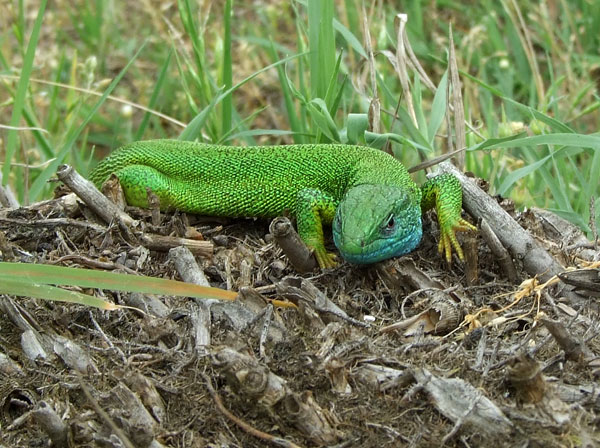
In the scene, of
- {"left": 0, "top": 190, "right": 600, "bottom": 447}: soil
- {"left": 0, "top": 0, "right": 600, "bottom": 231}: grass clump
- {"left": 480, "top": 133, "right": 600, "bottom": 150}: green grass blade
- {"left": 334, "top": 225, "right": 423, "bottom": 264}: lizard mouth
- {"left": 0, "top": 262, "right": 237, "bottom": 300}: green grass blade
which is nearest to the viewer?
{"left": 0, "top": 190, "right": 600, "bottom": 447}: soil

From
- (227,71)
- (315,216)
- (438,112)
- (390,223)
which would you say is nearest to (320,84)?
(227,71)

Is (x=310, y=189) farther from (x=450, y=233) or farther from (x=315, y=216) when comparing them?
(x=450, y=233)

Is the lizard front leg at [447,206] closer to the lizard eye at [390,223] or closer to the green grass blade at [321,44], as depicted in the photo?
the lizard eye at [390,223]

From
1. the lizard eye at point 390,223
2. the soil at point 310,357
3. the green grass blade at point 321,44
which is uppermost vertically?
the green grass blade at point 321,44

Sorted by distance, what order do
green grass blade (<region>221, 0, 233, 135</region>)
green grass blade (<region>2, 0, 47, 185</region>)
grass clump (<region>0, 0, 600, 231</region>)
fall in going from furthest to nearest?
1. green grass blade (<region>221, 0, 233, 135</region>)
2. grass clump (<region>0, 0, 600, 231</region>)
3. green grass blade (<region>2, 0, 47, 185</region>)

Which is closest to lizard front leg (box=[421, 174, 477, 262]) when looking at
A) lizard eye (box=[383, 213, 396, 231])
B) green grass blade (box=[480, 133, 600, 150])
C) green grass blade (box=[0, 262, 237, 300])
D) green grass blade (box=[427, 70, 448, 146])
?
lizard eye (box=[383, 213, 396, 231])

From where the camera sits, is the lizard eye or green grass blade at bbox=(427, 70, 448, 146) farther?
green grass blade at bbox=(427, 70, 448, 146)

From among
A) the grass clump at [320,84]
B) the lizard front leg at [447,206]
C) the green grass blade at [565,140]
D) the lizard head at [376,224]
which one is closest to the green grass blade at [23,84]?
the grass clump at [320,84]

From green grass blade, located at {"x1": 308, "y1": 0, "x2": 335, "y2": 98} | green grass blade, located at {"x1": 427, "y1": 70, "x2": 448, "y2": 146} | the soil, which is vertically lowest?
the soil

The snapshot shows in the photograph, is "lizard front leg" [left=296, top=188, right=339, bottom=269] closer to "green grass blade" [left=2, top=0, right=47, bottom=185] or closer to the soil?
the soil
